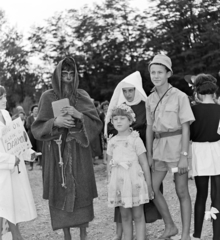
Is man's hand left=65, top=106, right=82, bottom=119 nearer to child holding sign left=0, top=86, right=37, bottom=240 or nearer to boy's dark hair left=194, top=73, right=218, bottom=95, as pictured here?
child holding sign left=0, top=86, right=37, bottom=240

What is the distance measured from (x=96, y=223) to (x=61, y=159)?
65.3 inches

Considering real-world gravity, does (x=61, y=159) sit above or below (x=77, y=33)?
below

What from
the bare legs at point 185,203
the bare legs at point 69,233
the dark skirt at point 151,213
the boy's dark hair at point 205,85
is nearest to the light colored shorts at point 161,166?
the bare legs at point 185,203

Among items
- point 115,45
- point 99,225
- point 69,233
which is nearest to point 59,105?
point 69,233

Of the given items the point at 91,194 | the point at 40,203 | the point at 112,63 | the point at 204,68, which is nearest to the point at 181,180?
the point at 91,194

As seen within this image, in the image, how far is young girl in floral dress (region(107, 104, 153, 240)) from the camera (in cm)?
394

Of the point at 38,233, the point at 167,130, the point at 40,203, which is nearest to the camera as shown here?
the point at 167,130

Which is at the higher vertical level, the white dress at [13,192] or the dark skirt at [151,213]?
the white dress at [13,192]

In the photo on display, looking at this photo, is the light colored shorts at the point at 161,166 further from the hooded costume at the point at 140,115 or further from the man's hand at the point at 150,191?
the hooded costume at the point at 140,115

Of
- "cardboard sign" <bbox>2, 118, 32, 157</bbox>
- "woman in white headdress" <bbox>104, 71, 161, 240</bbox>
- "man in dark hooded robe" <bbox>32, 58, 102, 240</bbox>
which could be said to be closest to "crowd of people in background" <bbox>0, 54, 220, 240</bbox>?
"man in dark hooded robe" <bbox>32, 58, 102, 240</bbox>

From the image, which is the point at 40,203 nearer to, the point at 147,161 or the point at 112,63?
the point at 147,161

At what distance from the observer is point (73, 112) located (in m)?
4.13

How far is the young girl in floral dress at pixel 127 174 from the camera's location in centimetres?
394

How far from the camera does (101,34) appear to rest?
99.8 feet
